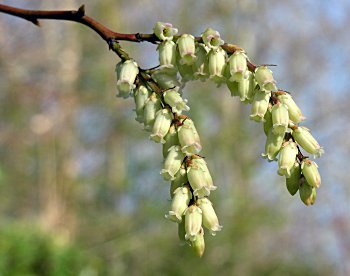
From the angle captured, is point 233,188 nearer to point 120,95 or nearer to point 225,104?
point 225,104

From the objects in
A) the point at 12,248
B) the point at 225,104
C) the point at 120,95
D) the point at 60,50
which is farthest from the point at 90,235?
the point at 120,95

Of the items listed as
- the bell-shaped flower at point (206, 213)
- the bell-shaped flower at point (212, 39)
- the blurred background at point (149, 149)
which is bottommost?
the bell-shaped flower at point (206, 213)

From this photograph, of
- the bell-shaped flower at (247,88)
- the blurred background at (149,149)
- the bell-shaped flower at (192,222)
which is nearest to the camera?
the bell-shaped flower at (192,222)

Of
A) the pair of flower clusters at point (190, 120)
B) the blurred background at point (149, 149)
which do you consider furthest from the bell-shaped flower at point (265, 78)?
the blurred background at point (149, 149)

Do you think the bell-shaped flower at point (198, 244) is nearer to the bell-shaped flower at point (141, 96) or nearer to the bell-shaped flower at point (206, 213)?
the bell-shaped flower at point (206, 213)

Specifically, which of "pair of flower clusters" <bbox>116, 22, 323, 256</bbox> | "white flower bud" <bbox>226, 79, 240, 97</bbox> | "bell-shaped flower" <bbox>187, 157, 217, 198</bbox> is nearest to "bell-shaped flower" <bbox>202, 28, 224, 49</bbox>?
"pair of flower clusters" <bbox>116, 22, 323, 256</bbox>

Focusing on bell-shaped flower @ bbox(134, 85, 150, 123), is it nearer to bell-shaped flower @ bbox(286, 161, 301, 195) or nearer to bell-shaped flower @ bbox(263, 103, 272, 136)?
bell-shaped flower @ bbox(263, 103, 272, 136)

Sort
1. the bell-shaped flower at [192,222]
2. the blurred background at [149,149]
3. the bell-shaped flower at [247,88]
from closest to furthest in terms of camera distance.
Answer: the bell-shaped flower at [192,222] < the bell-shaped flower at [247,88] < the blurred background at [149,149]

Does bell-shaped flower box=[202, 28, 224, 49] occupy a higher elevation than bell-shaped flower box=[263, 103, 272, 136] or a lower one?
higher

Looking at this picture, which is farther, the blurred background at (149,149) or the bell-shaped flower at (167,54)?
the blurred background at (149,149)
